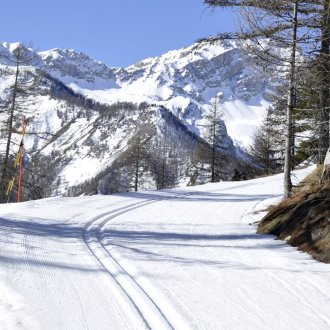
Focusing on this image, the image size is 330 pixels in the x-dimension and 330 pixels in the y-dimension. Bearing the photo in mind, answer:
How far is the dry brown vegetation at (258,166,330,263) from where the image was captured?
7.46 m

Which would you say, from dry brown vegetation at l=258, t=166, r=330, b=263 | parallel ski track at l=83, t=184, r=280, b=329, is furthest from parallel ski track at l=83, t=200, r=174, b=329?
dry brown vegetation at l=258, t=166, r=330, b=263

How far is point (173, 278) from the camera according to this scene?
604cm

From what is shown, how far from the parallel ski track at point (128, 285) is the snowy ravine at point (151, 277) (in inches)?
0.5

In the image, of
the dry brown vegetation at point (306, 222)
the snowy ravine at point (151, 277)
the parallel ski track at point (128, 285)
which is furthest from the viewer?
the dry brown vegetation at point (306, 222)

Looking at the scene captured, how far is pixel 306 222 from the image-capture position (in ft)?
27.4

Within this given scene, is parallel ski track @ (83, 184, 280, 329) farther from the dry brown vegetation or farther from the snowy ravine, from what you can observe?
the dry brown vegetation

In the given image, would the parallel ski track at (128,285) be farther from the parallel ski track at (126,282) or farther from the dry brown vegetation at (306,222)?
the dry brown vegetation at (306,222)

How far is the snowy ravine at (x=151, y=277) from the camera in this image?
15.2 ft

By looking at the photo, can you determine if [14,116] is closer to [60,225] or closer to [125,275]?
[60,225]

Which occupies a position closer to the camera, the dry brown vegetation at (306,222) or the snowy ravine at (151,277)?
the snowy ravine at (151,277)

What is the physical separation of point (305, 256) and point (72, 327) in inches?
172

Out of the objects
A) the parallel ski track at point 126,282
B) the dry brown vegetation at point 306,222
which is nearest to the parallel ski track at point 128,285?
the parallel ski track at point 126,282

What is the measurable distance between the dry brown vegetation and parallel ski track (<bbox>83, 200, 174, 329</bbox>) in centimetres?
319

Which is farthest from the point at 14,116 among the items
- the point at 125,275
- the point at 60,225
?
the point at 125,275
